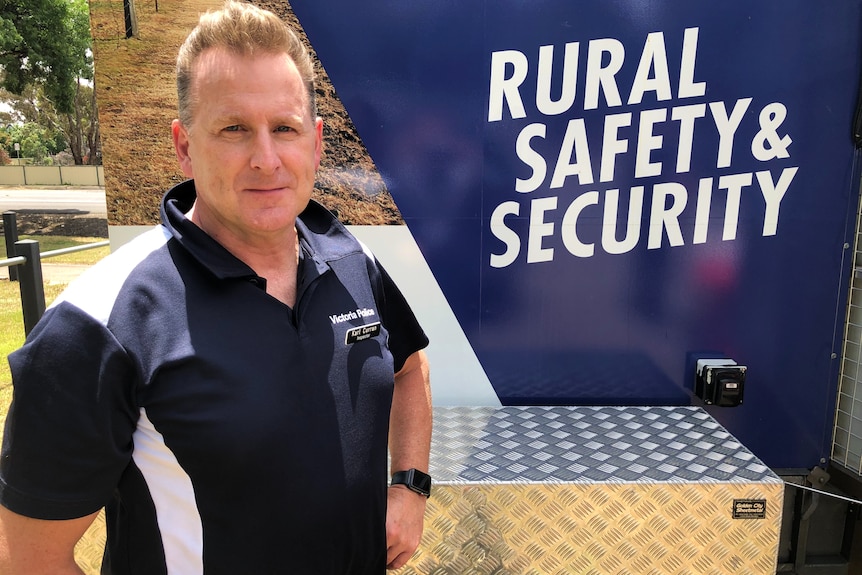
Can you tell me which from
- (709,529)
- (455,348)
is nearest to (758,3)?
(455,348)

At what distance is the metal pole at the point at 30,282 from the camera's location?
357 cm

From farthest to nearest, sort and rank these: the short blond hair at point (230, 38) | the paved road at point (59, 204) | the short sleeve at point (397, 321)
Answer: the paved road at point (59, 204)
the short sleeve at point (397, 321)
the short blond hair at point (230, 38)

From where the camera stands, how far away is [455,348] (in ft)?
8.02

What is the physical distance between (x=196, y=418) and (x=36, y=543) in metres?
0.31

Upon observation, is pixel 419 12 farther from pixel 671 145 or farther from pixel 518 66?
pixel 671 145

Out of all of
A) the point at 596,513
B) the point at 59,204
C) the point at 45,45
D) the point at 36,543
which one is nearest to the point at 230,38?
the point at 36,543

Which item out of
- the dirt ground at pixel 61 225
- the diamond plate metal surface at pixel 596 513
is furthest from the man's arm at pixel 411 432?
the dirt ground at pixel 61 225

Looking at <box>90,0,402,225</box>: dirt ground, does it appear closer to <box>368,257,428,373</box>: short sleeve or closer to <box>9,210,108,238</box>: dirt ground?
<box>368,257,428,373</box>: short sleeve

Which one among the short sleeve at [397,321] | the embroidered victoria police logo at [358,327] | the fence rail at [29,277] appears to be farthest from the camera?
the fence rail at [29,277]

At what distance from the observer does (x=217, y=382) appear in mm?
1010

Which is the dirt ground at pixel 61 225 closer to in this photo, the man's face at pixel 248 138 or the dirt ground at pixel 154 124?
the dirt ground at pixel 154 124

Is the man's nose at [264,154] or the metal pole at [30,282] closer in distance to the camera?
the man's nose at [264,154]

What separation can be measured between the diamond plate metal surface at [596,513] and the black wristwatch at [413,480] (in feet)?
1.64

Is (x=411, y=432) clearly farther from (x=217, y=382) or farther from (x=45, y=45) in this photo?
(x=45, y=45)
